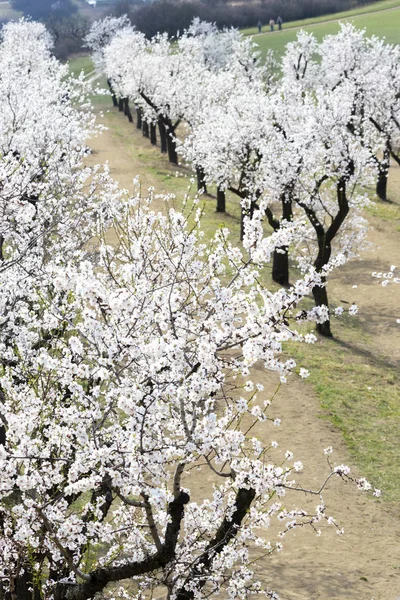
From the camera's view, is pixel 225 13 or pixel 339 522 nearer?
pixel 339 522

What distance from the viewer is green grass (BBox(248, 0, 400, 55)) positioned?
99369mm

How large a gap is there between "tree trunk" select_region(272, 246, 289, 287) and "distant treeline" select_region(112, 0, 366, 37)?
311 ft

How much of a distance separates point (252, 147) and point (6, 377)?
2522cm

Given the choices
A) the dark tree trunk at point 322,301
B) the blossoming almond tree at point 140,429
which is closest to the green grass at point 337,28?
the dark tree trunk at point 322,301

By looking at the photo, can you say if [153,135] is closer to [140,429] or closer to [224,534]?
[224,534]

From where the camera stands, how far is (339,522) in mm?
17484

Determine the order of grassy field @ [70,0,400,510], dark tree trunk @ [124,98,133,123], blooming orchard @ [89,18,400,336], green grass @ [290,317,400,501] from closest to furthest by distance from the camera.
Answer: green grass @ [290,317,400,501], grassy field @ [70,0,400,510], blooming orchard @ [89,18,400,336], dark tree trunk @ [124,98,133,123]

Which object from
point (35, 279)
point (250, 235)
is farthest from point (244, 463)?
point (35, 279)

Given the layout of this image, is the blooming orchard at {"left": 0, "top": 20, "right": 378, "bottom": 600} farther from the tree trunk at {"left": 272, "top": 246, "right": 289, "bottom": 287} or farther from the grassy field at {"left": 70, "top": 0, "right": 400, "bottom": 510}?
the tree trunk at {"left": 272, "top": 246, "right": 289, "bottom": 287}

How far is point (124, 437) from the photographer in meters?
9.02

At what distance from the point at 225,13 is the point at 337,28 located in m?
29.0

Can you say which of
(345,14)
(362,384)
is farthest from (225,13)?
(362,384)

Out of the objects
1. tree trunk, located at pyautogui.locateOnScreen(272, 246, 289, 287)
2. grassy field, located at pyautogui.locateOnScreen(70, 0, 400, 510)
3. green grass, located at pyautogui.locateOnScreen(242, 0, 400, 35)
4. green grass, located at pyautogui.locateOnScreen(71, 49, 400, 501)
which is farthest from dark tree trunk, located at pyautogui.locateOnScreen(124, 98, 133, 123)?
green grass, located at pyautogui.locateOnScreen(242, 0, 400, 35)

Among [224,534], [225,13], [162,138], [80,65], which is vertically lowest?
[162,138]
